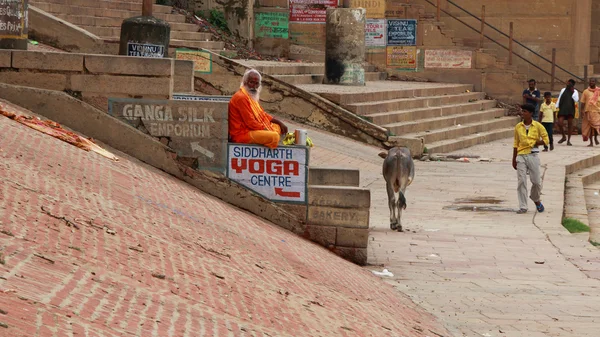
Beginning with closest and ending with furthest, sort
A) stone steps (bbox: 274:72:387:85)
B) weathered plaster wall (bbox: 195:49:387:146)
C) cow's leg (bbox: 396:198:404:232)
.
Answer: cow's leg (bbox: 396:198:404:232) → weathered plaster wall (bbox: 195:49:387:146) → stone steps (bbox: 274:72:387:85)

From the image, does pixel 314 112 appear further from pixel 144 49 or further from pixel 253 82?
pixel 253 82

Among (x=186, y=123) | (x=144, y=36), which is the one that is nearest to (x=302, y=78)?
(x=144, y=36)

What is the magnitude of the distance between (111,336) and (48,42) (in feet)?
51.1

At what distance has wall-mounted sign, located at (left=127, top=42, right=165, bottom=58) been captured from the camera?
17.4m

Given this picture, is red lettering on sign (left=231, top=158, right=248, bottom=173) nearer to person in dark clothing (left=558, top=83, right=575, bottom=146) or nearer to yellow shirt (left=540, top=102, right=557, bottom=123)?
yellow shirt (left=540, top=102, right=557, bottom=123)

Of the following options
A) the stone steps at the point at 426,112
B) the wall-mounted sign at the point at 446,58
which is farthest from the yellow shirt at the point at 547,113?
the wall-mounted sign at the point at 446,58

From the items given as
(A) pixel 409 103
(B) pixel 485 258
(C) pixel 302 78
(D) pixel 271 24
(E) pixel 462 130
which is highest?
(D) pixel 271 24

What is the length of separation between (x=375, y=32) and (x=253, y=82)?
17.6m

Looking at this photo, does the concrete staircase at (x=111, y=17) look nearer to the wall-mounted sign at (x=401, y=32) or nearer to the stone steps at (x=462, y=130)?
the stone steps at (x=462, y=130)

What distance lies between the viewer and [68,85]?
1270 cm

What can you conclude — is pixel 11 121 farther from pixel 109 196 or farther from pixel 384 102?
pixel 384 102

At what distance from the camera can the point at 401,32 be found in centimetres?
2983

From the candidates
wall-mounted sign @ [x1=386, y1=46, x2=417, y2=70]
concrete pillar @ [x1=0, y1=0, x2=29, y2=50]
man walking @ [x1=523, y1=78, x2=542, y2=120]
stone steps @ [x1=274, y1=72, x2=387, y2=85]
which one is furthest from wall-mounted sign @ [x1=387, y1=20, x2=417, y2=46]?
concrete pillar @ [x1=0, y1=0, x2=29, y2=50]

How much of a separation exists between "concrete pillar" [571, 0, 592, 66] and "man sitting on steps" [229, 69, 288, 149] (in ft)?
66.9
